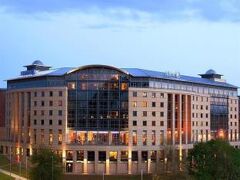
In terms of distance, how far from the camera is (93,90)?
121750 millimetres

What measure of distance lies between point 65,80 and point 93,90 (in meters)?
7.40

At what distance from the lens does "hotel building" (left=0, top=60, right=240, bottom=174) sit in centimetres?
12000

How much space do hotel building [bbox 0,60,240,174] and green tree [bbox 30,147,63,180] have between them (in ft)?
81.2

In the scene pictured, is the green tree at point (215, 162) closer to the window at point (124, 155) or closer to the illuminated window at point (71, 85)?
the window at point (124, 155)

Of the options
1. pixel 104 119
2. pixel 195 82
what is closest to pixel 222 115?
pixel 195 82

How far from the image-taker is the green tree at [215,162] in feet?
291

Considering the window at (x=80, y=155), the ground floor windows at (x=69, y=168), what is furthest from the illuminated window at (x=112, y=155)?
the ground floor windows at (x=69, y=168)

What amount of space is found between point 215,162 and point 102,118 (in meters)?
38.5

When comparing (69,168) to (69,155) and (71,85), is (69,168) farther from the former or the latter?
(71,85)

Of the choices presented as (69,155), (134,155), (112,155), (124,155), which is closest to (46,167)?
(69,155)

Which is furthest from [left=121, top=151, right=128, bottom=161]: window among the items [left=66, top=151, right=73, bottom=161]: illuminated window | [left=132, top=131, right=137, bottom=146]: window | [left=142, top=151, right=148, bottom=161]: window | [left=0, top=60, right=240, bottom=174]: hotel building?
[left=66, top=151, right=73, bottom=161]: illuminated window

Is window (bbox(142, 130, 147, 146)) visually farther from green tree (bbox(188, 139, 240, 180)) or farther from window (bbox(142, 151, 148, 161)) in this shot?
green tree (bbox(188, 139, 240, 180))

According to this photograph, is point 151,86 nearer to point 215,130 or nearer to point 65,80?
point 65,80

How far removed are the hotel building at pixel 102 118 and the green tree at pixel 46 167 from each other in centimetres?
2474
